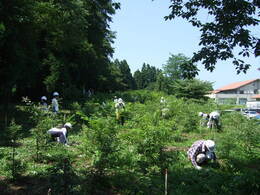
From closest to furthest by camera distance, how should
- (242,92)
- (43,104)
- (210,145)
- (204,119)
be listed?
(210,145) < (43,104) < (204,119) < (242,92)

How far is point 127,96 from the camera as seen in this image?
29250 millimetres

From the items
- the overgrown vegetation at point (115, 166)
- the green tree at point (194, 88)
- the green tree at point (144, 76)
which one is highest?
the green tree at point (144, 76)

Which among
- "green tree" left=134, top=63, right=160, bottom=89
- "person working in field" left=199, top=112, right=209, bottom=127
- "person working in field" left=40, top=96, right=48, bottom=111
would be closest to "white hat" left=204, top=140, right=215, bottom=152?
"person working in field" left=40, top=96, right=48, bottom=111

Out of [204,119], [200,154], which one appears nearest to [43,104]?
[200,154]

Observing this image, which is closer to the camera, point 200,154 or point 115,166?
point 115,166

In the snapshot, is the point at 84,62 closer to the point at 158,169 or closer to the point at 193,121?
the point at 193,121

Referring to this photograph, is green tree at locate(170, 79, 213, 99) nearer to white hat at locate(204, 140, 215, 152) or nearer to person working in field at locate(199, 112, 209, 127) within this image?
person working in field at locate(199, 112, 209, 127)

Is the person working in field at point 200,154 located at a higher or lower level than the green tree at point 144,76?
lower

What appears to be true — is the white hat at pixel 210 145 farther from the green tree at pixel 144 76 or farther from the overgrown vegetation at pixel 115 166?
the green tree at pixel 144 76

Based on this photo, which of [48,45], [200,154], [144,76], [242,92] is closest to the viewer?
[200,154]

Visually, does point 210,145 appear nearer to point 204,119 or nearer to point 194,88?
point 204,119

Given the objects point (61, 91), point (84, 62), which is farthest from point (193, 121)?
point (84, 62)

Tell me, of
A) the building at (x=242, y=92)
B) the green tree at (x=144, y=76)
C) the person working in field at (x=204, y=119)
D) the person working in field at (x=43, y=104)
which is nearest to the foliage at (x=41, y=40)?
the person working in field at (x=43, y=104)

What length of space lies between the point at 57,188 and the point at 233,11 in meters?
4.29
